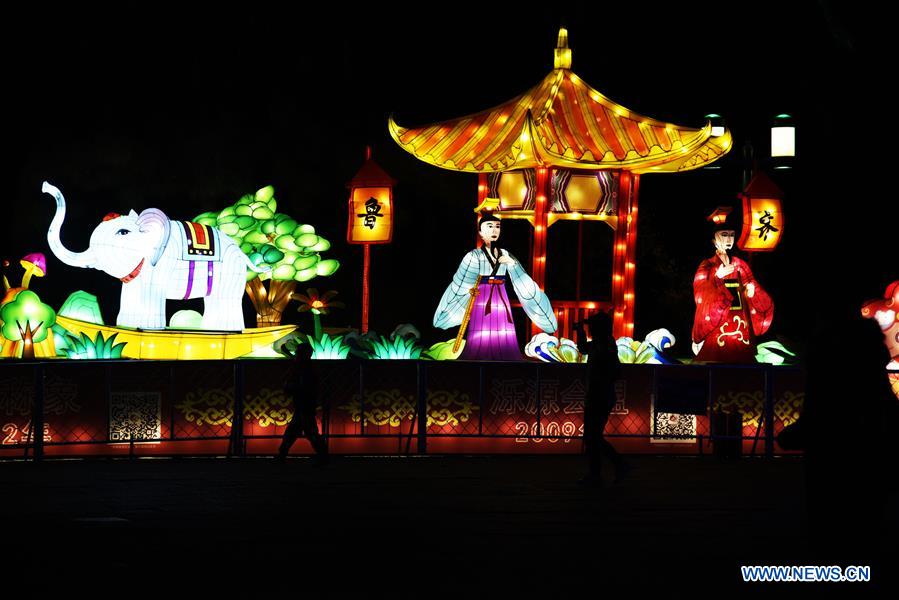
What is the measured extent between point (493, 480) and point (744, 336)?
23.7ft

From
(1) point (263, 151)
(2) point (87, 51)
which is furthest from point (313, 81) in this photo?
(2) point (87, 51)

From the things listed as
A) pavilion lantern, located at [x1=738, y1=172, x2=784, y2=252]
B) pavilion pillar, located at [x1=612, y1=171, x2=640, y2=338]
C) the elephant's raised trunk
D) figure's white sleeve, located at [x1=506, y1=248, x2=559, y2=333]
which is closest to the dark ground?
figure's white sleeve, located at [x1=506, y1=248, x2=559, y2=333]

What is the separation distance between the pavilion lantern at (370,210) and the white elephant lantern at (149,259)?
2.07 meters

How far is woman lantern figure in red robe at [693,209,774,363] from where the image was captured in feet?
59.8

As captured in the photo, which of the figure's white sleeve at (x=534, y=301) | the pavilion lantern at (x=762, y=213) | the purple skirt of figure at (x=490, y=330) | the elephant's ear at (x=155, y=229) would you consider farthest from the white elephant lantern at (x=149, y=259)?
the pavilion lantern at (x=762, y=213)

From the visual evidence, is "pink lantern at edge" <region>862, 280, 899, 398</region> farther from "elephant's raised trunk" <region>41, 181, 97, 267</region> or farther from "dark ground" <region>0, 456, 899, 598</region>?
"elephant's raised trunk" <region>41, 181, 97, 267</region>

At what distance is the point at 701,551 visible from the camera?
8.23 m

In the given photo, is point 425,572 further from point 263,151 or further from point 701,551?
point 263,151

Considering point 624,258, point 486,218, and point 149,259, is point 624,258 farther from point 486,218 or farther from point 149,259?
point 149,259

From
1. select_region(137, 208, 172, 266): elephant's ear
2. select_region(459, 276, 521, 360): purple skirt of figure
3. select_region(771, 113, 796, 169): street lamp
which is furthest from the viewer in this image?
select_region(771, 113, 796, 169): street lamp

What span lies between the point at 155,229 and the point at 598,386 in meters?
8.73

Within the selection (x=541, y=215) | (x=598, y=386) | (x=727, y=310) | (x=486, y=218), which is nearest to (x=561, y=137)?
(x=541, y=215)

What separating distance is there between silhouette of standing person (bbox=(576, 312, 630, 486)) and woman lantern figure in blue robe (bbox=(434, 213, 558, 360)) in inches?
211

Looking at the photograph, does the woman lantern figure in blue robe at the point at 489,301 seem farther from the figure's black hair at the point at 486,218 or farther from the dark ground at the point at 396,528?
the dark ground at the point at 396,528
